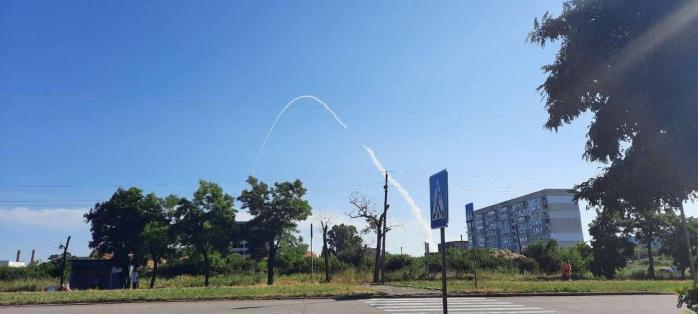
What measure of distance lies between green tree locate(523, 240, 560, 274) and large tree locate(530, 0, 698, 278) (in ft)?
124

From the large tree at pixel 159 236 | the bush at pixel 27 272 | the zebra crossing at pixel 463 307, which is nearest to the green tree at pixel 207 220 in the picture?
the large tree at pixel 159 236

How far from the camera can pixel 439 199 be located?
5.95m

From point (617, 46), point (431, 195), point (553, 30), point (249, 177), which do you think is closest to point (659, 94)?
point (617, 46)

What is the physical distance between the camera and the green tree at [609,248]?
37.1 meters

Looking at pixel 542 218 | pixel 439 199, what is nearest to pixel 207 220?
pixel 439 199

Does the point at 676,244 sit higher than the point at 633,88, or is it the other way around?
the point at 633,88

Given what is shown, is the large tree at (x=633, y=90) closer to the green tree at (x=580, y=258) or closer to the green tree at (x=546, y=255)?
the green tree at (x=580, y=258)

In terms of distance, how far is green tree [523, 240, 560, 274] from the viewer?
4281cm

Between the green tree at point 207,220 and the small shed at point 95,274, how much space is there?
8379 millimetres

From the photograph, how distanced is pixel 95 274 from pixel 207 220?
43.2ft

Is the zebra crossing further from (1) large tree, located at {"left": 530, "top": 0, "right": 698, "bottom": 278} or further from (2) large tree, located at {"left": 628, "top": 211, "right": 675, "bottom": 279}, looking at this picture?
(2) large tree, located at {"left": 628, "top": 211, "right": 675, "bottom": 279}

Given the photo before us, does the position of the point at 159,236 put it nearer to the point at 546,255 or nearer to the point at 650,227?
the point at 546,255

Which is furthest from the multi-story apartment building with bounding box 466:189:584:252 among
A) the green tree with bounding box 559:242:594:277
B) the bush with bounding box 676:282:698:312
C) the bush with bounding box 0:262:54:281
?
the bush with bounding box 676:282:698:312

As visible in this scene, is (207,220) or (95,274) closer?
(207,220)
